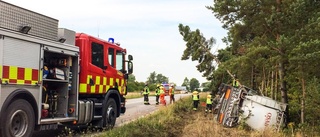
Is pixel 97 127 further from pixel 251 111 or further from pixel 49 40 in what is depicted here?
pixel 251 111

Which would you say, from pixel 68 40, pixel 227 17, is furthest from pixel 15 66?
pixel 227 17

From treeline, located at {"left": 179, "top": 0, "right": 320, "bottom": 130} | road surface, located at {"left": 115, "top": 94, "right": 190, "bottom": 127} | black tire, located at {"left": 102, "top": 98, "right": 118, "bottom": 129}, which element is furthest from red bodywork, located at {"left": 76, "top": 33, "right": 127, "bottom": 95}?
treeline, located at {"left": 179, "top": 0, "right": 320, "bottom": 130}

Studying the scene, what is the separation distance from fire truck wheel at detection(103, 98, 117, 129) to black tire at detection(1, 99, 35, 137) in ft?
10.5

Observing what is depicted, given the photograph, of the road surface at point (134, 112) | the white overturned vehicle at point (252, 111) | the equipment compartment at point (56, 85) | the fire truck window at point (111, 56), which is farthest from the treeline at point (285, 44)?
the equipment compartment at point (56, 85)

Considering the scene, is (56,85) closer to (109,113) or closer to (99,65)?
(99,65)

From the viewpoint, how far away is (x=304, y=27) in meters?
13.3

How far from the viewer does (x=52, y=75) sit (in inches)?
332

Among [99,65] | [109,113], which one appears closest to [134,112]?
[109,113]

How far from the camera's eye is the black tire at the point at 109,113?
411 inches

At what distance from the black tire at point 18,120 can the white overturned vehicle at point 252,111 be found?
25.2ft

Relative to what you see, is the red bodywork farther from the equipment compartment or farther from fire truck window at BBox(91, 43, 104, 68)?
the equipment compartment

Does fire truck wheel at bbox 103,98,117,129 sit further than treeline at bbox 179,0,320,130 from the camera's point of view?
No

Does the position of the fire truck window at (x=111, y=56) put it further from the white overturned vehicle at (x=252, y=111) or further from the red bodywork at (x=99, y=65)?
the white overturned vehicle at (x=252, y=111)

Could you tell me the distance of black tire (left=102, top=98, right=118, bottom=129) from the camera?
10.4 m
